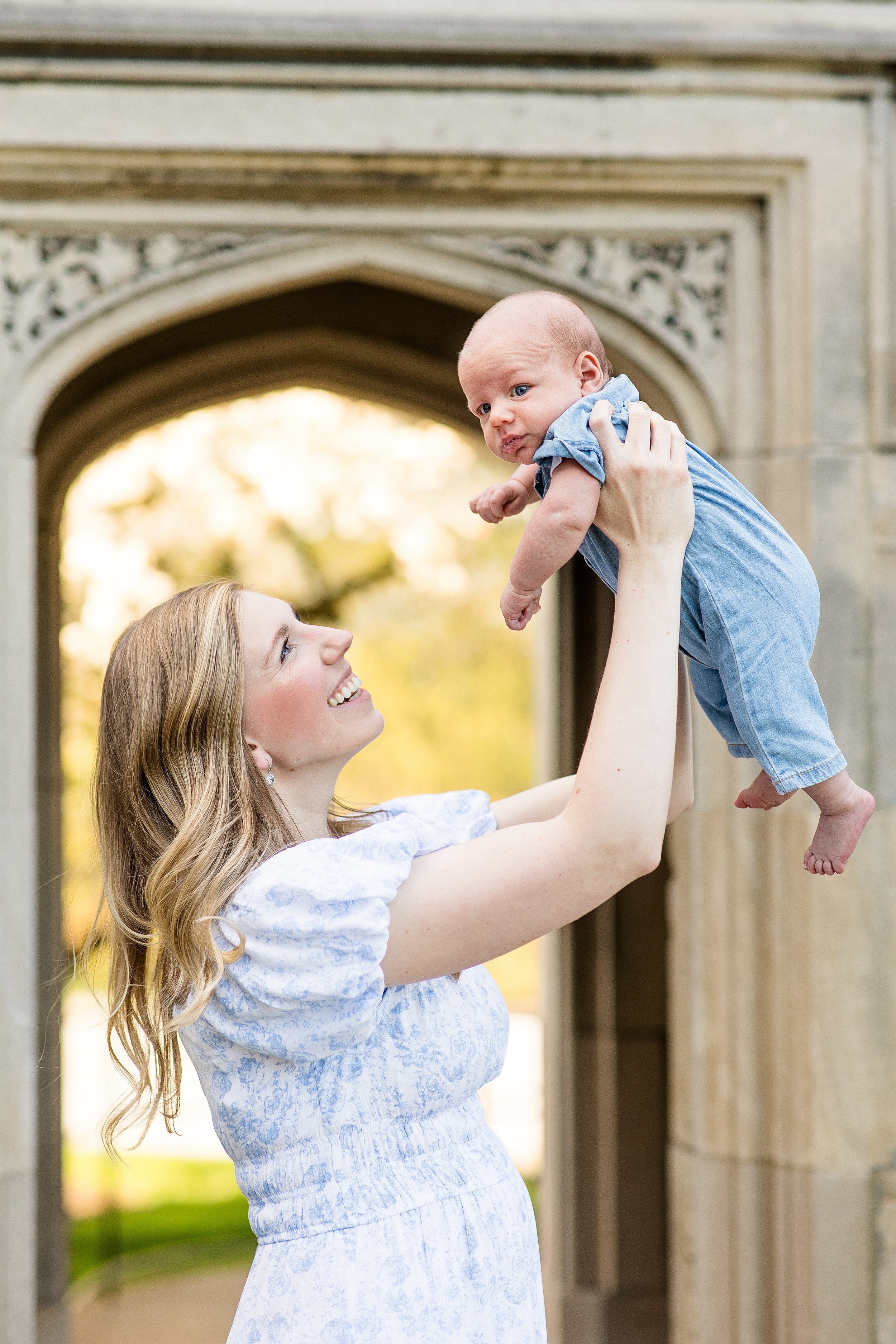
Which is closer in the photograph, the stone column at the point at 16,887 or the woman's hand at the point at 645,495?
the woman's hand at the point at 645,495

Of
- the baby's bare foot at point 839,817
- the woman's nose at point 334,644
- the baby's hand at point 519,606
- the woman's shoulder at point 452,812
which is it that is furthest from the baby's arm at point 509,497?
the baby's bare foot at point 839,817

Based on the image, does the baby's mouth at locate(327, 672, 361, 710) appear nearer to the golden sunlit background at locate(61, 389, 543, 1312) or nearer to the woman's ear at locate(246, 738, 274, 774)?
the woman's ear at locate(246, 738, 274, 774)

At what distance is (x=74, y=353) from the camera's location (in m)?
3.26

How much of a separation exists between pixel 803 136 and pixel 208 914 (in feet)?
8.64

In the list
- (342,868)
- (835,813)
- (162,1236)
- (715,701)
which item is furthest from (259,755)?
(162,1236)

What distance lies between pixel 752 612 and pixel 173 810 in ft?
2.26

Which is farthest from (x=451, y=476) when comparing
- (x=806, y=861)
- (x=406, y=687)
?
(x=806, y=861)

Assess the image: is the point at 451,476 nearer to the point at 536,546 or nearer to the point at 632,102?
the point at 632,102

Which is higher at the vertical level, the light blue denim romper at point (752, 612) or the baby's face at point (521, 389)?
the baby's face at point (521, 389)

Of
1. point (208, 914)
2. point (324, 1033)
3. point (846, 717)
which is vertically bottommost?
point (324, 1033)

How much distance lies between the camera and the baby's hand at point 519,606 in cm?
151

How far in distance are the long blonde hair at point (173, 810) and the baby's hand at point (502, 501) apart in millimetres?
318

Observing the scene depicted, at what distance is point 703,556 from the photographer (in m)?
1.47

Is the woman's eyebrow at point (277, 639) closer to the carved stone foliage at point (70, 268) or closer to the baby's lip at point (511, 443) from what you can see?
the baby's lip at point (511, 443)
